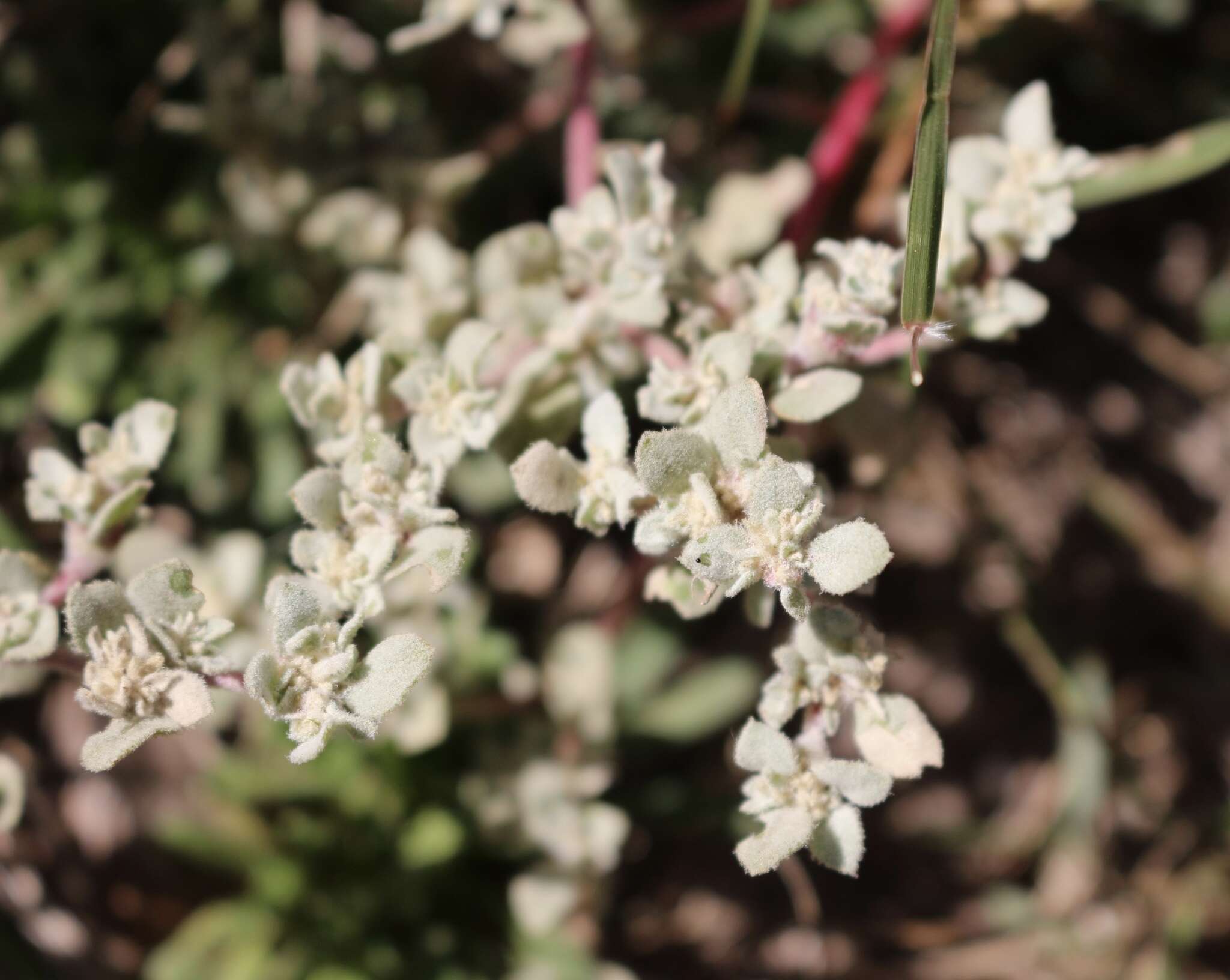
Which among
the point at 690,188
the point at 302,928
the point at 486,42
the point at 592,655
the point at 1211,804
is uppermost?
the point at 486,42

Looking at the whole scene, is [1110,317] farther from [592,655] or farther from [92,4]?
[92,4]

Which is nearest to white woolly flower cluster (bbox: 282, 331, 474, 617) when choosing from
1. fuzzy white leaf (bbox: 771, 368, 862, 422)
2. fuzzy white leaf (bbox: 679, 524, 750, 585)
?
fuzzy white leaf (bbox: 679, 524, 750, 585)

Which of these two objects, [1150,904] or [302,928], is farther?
[1150,904]

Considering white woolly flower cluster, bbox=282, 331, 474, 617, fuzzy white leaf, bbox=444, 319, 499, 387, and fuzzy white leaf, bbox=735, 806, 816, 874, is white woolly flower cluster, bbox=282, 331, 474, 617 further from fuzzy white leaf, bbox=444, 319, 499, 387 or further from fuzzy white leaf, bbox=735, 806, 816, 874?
fuzzy white leaf, bbox=735, 806, 816, 874

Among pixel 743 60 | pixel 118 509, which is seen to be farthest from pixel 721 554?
pixel 743 60

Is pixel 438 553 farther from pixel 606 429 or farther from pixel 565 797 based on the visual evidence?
pixel 565 797

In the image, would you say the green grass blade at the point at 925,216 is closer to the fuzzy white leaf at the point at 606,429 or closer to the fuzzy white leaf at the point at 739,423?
the fuzzy white leaf at the point at 739,423

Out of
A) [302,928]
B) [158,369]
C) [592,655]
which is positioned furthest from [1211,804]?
[158,369]
